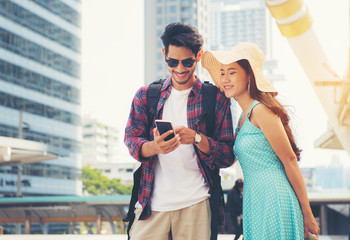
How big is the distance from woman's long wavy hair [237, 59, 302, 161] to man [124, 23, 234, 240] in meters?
0.21

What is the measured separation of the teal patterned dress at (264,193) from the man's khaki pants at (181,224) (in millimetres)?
236

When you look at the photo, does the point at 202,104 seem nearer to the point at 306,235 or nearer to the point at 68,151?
the point at 306,235

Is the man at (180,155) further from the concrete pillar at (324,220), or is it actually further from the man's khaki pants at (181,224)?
the concrete pillar at (324,220)

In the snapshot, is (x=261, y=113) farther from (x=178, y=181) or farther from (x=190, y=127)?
(x=178, y=181)

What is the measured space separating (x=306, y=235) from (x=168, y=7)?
3866 inches

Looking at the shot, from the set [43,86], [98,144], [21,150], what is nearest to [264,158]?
[21,150]

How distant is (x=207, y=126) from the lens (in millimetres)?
3070

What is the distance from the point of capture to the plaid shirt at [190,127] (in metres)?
2.97

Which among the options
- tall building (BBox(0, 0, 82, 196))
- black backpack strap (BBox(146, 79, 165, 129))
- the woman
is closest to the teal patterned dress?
the woman

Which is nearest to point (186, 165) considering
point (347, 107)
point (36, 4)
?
point (347, 107)

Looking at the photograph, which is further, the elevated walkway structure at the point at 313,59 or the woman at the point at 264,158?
the elevated walkway structure at the point at 313,59

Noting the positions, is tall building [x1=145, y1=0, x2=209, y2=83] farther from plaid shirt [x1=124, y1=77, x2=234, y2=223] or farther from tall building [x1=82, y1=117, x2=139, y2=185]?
plaid shirt [x1=124, y1=77, x2=234, y2=223]

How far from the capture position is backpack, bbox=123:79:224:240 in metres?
2.97

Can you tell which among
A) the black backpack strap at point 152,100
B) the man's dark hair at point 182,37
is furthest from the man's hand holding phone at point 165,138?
the man's dark hair at point 182,37
